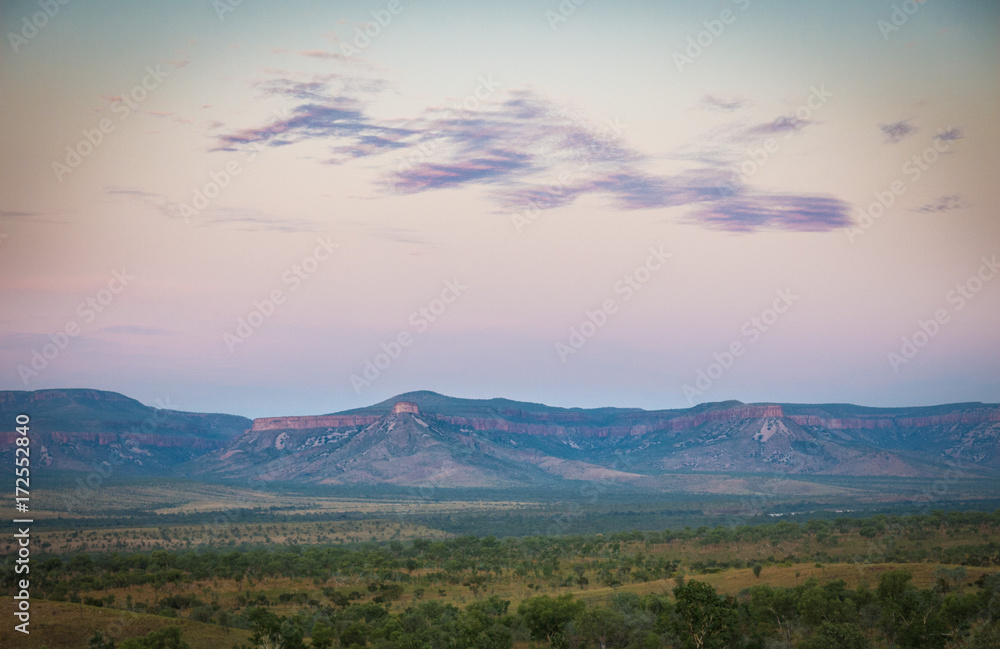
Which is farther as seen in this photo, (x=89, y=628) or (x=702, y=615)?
(x=89, y=628)

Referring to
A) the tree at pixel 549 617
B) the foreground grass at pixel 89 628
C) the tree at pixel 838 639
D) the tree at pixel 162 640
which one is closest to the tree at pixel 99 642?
the foreground grass at pixel 89 628

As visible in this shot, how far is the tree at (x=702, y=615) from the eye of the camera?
1847 inches

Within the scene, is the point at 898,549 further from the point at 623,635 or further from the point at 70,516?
the point at 70,516

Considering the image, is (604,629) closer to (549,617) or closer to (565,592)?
(549,617)

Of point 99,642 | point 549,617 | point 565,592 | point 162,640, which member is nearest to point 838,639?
point 549,617

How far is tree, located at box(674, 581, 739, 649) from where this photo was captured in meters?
46.9

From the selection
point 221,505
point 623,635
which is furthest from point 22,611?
point 221,505

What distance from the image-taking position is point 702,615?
47.3m

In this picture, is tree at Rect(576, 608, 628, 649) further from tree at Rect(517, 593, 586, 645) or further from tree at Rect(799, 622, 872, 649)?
tree at Rect(799, 622, 872, 649)

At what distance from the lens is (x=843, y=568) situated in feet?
213

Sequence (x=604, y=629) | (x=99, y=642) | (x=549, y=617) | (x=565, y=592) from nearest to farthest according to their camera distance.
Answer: (x=99, y=642), (x=604, y=629), (x=549, y=617), (x=565, y=592)

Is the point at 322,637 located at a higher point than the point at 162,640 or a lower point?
lower

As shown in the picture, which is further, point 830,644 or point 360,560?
point 360,560

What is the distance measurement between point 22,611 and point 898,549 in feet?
226
